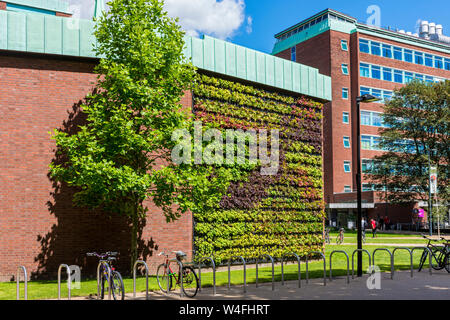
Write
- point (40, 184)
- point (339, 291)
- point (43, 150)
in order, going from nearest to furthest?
1. point (339, 291)
2. point (40, 184)
3. point (43, 150)

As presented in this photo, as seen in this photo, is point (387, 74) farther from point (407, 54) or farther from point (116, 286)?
point (116, 286)

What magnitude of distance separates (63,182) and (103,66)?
4.14m

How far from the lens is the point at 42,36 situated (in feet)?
49.2

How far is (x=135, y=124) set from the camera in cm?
1417

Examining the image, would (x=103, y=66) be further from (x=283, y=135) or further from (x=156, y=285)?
(x=283, y=135)

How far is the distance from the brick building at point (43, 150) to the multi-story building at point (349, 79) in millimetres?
42662

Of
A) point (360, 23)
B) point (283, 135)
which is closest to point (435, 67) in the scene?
point (360, 23)

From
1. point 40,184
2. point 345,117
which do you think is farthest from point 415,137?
point 40,184

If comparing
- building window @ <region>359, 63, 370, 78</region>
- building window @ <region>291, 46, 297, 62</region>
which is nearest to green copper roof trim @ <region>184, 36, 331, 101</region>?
building window @ <region>359, 63, 370, 78</region>

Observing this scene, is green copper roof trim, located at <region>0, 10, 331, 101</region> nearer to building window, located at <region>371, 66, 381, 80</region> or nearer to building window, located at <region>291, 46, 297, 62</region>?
building window, located at <region>371, 66, 381, 80</region>

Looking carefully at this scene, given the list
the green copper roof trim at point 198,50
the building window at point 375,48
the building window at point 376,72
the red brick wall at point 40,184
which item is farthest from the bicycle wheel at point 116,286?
the building window at point 375,48

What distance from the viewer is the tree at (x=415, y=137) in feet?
158
